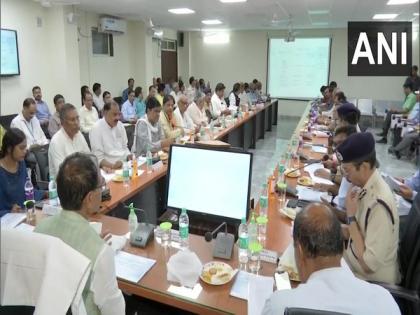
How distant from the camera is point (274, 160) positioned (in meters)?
6.34

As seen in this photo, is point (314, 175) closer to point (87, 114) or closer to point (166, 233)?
point (166, 233)

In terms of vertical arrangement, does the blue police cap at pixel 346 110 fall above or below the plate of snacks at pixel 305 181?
above

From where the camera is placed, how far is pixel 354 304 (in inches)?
39.6

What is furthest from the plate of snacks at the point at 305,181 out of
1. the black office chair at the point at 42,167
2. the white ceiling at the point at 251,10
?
the white ceiling at the point at 251,10

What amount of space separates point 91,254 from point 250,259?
2.48 feet

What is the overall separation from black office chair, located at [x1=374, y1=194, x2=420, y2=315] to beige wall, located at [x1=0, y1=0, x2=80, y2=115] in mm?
6026

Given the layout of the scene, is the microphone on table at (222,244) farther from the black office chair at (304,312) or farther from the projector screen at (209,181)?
the black office chair at (304,312)

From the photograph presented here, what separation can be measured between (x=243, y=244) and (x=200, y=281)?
0.32 metres

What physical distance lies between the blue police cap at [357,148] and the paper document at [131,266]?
1.10m

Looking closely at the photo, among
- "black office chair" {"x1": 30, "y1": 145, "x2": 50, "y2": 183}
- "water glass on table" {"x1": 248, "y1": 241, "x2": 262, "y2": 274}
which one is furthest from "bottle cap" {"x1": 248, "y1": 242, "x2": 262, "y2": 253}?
"black office chair" {"x1": 30, "y1": 145, "x2": 50, "y2": 183}

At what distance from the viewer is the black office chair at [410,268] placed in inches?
62.6

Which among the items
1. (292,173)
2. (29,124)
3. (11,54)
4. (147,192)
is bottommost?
(147,192)

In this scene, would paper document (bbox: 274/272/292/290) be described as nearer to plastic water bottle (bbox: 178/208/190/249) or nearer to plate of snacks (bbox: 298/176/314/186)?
plastic water bottle (bbox: 178/208/190/249)

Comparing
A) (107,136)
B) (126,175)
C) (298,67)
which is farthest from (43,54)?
(298,67)
